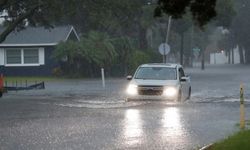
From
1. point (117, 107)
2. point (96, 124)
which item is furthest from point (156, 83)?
point (96, 124)

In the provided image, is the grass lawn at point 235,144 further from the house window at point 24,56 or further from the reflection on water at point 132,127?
the house window at point 24,56

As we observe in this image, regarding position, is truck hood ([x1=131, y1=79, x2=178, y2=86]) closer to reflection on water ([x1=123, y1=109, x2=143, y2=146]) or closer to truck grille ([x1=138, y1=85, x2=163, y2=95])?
truck grille ([x1=138, y1=85, x2=163, y2=95])

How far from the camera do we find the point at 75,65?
177ft

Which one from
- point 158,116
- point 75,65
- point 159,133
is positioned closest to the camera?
point 159,133

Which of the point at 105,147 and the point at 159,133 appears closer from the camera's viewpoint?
the point at 105,147

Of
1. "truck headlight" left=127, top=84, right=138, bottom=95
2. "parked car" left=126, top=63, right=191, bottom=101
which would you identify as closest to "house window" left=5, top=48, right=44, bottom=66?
"parked car" left=126, top=63, right=191, bottom=101

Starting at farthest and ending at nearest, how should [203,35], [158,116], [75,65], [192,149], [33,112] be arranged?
[203,35] < [75,65] < [33,112] < [158,116] < [192,149]

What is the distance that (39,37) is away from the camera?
58.0 m

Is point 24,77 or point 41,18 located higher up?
point 41,18

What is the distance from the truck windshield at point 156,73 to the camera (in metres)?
25.4

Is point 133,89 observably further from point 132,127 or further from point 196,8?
point 196,8

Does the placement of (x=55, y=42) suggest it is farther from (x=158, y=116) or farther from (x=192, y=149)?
(x=192, y=149)

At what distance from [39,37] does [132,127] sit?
42630 mm

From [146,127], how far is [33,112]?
5.98m
